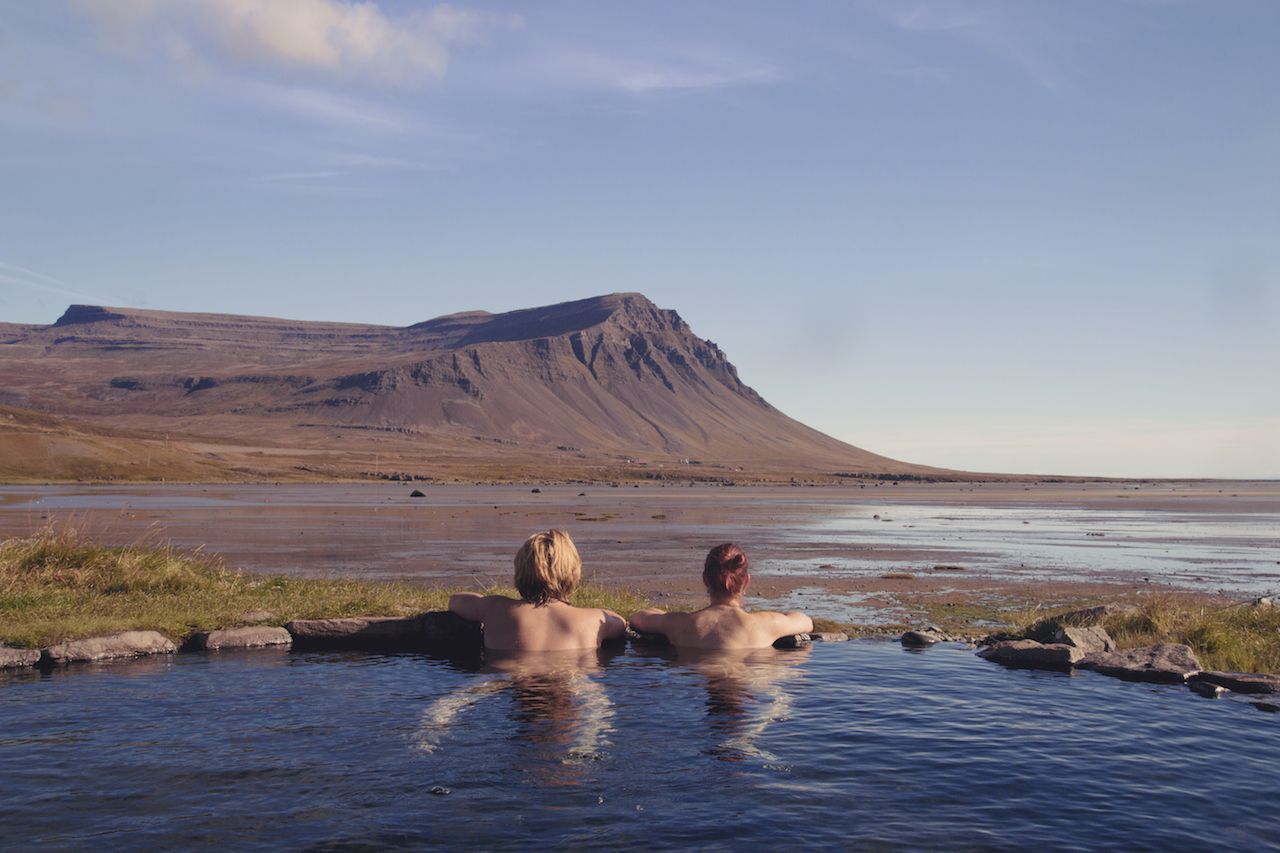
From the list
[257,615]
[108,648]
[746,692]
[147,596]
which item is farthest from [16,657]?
[746,692]

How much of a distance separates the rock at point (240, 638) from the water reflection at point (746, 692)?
19.7 ft

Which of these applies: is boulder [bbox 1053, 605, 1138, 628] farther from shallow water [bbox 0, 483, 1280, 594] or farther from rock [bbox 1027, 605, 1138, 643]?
shallow water [bbox 0, 483, 1280, 594]

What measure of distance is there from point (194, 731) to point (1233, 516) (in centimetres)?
8446

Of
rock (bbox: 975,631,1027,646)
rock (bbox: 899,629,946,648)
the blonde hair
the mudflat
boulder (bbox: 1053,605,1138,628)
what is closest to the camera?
the blonde hair

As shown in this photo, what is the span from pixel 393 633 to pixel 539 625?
3.15 m

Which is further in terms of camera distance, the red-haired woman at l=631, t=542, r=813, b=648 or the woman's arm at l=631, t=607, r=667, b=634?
the woman's arm at l=631, t=607, r=667, b=634

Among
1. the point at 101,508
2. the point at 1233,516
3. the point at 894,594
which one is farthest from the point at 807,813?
the point at 1233,516

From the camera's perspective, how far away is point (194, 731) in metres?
9.43

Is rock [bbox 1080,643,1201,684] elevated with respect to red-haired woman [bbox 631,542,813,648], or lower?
lower

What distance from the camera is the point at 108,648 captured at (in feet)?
42.8

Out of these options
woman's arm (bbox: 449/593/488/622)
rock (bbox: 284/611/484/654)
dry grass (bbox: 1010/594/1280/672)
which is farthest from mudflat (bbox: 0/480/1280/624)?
woman's arm (bbox: 449/593/488/622)

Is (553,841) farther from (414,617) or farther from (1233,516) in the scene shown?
(1233,516)

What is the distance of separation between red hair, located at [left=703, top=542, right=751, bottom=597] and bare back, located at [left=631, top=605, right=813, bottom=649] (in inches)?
19.5

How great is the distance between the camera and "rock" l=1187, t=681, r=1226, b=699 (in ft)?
39.8
